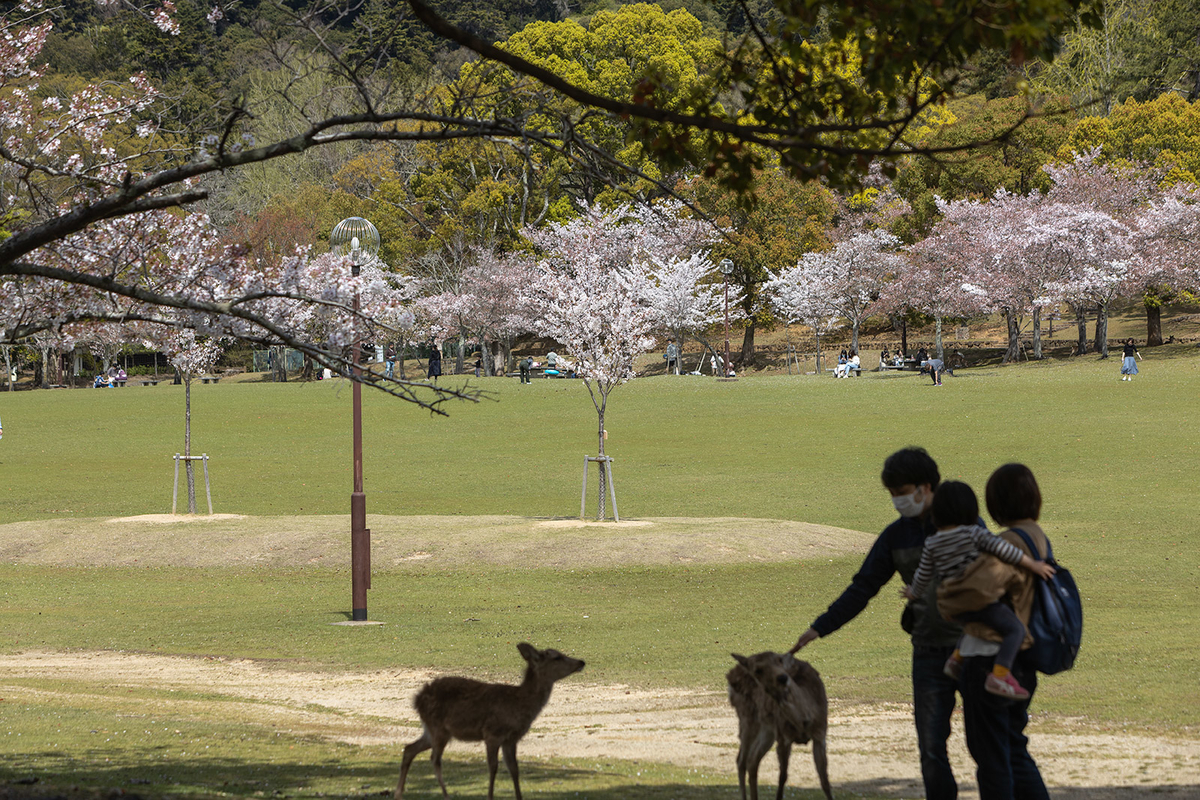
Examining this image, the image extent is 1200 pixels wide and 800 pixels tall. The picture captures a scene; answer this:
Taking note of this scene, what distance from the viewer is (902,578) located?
20.0ft

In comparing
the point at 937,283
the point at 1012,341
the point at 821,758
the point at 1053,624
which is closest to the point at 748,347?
the point at 937,283

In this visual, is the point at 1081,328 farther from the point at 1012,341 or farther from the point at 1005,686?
the point at 1005,686

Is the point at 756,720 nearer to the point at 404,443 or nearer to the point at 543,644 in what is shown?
the point at 543,644

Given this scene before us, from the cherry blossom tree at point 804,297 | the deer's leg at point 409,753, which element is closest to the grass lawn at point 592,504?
the deer's leg at point 409,753

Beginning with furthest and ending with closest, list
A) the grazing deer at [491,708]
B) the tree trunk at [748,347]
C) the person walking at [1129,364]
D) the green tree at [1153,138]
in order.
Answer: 1. the tree trunk at [748,347]
2. the green tree at [1153,138]
3. the person walking at [1129,364]
4. the grazing deer at [491,708]

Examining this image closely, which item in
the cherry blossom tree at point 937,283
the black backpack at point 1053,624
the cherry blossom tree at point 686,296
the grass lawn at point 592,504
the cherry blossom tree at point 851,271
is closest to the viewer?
the black backpack at point 1053,624

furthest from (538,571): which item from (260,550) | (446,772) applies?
(446,772)

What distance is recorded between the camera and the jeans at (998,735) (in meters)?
5.38

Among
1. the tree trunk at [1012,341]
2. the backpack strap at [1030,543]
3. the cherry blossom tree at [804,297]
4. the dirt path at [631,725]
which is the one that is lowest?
the dirt path at [631,725]

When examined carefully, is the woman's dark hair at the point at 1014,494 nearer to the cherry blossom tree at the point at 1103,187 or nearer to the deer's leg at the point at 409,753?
the deer's leg at the point at 409,753

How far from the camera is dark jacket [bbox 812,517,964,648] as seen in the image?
225 inches

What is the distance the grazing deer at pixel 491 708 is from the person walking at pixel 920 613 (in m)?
1.34

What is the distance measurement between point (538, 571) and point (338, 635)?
19.8 feet

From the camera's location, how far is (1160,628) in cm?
1420
